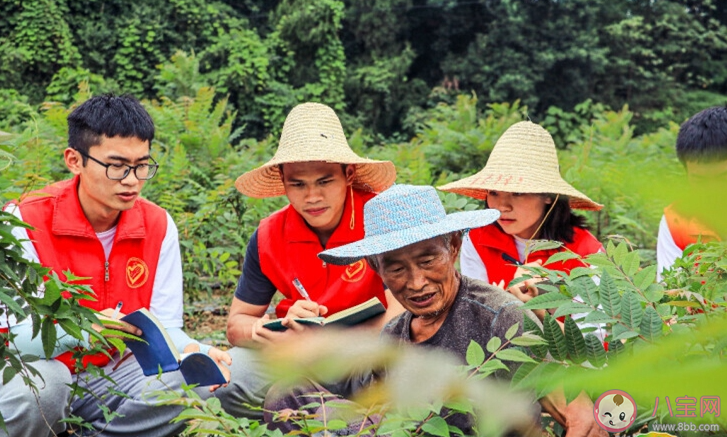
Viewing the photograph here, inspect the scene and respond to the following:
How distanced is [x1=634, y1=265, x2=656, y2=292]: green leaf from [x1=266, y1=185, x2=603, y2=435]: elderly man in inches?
18.1

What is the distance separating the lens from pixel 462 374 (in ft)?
4.24

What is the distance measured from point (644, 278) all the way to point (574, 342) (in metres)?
0.34

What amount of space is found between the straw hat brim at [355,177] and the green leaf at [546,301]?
5.52 ft

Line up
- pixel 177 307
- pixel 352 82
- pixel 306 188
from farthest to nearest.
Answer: pixel 352 82, pixel 177 307, pixel 306 188

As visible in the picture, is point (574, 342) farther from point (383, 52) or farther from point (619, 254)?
point (383, 52)

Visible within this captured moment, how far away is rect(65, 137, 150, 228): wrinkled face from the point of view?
9.98 feet

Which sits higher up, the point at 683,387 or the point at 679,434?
the point at 683,387

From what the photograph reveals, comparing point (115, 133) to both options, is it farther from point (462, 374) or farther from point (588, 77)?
point (588, 77)

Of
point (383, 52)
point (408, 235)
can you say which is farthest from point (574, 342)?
point (383, 52)

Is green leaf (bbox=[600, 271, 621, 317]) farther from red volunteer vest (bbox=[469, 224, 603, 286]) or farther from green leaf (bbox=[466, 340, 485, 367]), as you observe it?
red volunteer vest (bbox=[469, 224, 603, 286])

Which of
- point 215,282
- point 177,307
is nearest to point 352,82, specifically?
point 215,282

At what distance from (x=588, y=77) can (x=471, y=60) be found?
10.2ft

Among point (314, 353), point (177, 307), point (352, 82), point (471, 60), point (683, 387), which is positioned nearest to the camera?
point (683, 387)

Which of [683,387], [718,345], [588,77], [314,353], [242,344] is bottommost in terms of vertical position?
[588,77]
